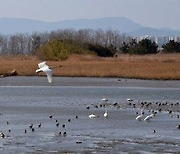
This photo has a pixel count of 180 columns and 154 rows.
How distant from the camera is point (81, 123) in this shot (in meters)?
21.1

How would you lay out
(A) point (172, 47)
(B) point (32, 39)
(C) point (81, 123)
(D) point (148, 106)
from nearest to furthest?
(C) point (81, 123) → (D) point (148, 106) → (A) point (172, 47) → (B) point (32, 39)

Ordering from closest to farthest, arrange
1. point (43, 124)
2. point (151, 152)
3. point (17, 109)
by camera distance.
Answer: point (151, 152)
point (43, 124)
point (17, 109)

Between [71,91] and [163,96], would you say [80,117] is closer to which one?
[163,96]

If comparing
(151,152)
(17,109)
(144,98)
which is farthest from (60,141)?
(144,98)

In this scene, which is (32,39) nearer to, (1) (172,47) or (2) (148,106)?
(1) (172,47)

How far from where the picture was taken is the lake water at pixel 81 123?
53.2 ft

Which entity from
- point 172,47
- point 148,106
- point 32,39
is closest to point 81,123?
point 148,106

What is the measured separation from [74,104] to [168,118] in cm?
652

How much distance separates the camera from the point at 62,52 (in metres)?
70.9

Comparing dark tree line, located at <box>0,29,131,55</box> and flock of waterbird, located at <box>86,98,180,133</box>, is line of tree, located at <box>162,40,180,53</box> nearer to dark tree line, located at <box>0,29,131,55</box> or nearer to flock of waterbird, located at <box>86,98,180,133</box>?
dark tree line, located at <box>0,29,131,55</box>

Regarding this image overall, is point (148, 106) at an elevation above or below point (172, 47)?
below

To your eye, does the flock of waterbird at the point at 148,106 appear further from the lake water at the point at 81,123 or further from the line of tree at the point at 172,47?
the line of tree at the point at 172,47

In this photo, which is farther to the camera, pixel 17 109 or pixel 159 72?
pixel 159 72

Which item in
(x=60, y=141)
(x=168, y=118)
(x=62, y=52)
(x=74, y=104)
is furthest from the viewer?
(x=62, y=52)
